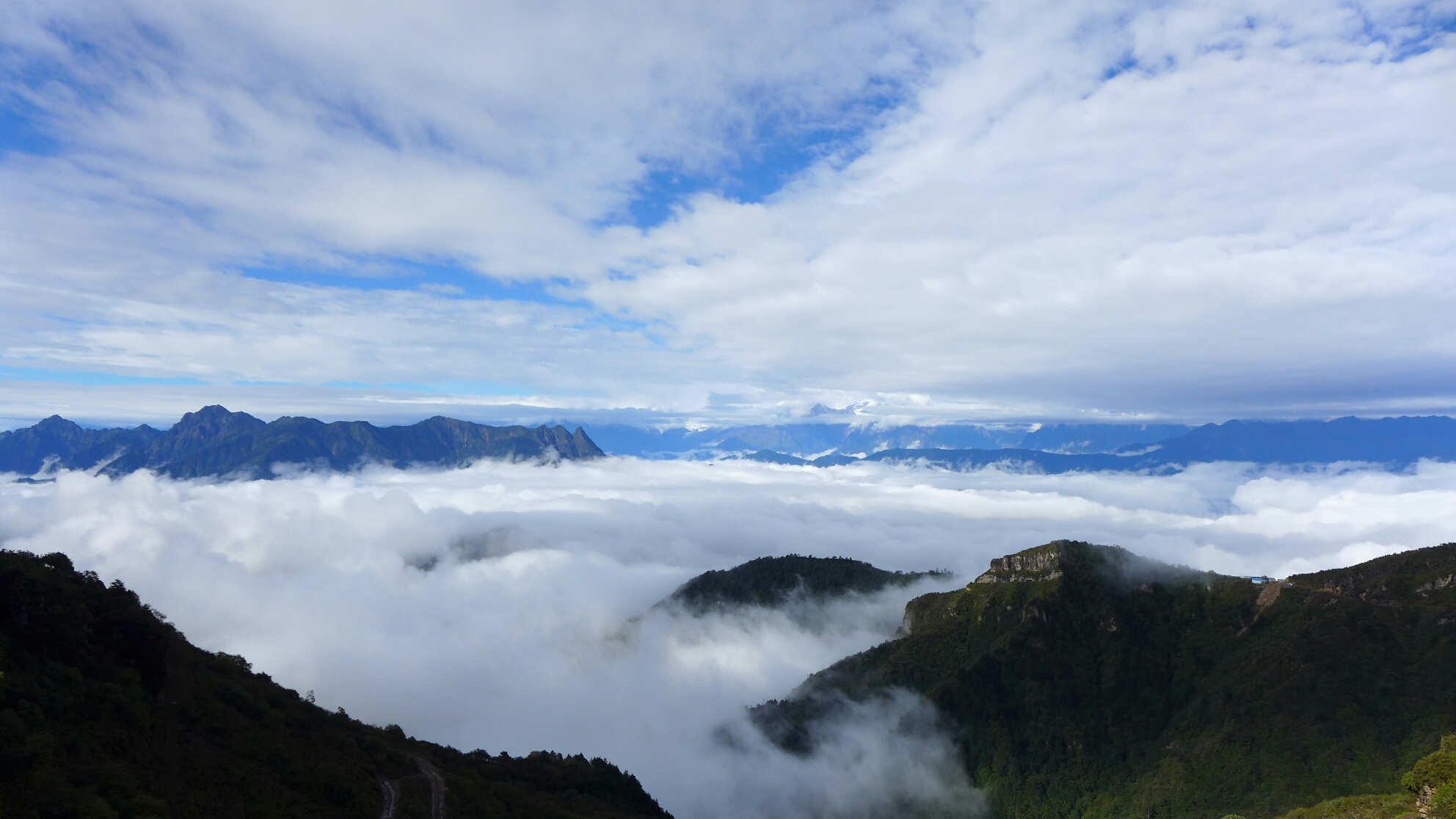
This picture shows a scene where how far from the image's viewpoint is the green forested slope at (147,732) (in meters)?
48.8

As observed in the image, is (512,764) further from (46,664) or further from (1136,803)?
(1136,803)

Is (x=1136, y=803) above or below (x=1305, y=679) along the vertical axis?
below

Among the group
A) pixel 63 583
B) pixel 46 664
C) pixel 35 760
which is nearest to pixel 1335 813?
pixel 35 760

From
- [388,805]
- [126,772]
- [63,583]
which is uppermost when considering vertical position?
[63,583]

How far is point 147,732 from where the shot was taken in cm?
5938

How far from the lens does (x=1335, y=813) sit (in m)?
95.2

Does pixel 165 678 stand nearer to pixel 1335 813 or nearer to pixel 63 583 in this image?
pixel 63 583

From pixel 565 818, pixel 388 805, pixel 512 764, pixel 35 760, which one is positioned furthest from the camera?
pixel 512 764

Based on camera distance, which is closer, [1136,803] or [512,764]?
[512,764]

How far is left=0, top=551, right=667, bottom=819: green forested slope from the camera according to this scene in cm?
4884

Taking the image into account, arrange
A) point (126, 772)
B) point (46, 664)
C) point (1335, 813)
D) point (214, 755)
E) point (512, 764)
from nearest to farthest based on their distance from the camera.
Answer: point (126, 772) < point (46, 664) < point (214, 755) < point (1335, 813) < point (512, 764)

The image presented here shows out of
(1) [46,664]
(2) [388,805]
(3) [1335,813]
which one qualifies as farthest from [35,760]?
(3) [1335,813]

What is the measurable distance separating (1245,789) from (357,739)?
23024 cm

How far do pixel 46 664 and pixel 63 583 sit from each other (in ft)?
35.6
